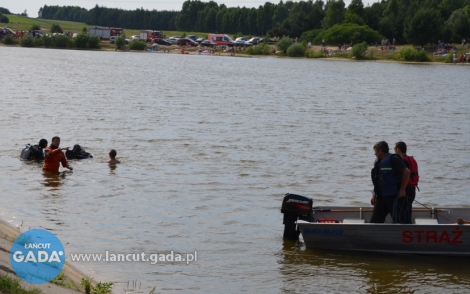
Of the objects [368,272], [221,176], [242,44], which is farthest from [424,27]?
[368,272]

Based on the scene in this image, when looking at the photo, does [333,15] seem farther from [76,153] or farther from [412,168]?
[412,168]

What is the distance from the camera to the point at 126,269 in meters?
14.1

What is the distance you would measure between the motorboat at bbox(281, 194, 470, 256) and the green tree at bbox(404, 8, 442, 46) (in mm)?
99790

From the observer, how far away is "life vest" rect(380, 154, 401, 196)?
14320 mm

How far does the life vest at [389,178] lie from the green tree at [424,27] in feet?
332

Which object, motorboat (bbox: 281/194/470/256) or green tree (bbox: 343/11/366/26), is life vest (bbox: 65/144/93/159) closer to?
motorboat (bbox: 281/194/470/256)

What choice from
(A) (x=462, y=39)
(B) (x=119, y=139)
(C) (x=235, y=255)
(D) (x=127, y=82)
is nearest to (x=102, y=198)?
(C) (x=235, y=255)

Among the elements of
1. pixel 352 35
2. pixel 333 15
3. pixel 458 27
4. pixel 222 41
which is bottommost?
pixel 222 41

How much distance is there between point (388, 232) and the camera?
49.0 ft

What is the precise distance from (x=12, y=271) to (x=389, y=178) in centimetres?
695

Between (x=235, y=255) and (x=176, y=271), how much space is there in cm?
148

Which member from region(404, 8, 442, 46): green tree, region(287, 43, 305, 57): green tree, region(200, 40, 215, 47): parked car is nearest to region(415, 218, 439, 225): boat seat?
region(404, 8, 442, 46): green tree

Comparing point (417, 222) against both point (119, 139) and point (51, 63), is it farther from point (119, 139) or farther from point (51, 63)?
point (51, 63)

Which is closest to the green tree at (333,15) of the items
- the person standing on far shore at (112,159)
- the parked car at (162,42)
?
the parked car at (162,42)
